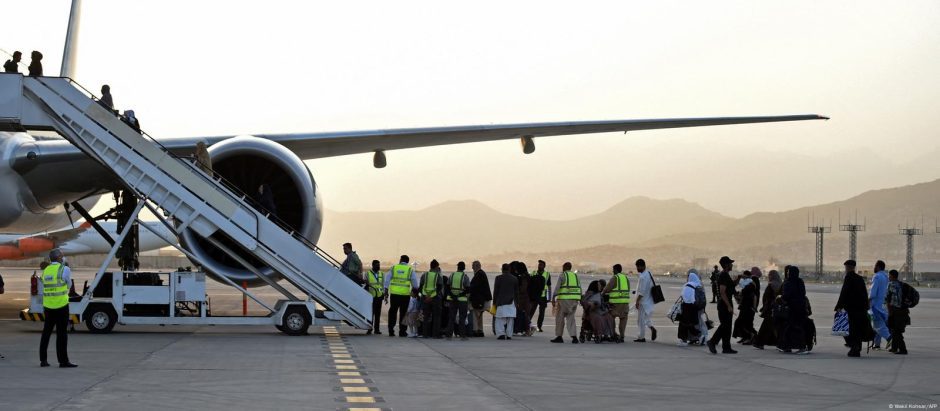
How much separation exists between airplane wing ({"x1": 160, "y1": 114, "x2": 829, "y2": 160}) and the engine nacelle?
39.6 inches

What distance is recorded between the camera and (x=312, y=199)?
19484 millimetres

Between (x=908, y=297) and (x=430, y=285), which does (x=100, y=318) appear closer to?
(x=430, y=285)

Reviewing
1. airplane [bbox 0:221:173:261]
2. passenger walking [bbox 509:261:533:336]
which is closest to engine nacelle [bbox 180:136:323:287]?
passenger walking [bbox 509:261:533:336]

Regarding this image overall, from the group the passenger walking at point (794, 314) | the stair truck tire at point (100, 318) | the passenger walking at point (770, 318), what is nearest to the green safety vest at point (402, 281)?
the stair truck tire at point (100, 318)

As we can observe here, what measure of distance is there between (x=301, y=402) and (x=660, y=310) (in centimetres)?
2246

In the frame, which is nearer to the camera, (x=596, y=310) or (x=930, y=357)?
(x=930, y=357)

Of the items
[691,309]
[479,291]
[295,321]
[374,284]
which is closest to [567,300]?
[479,291]

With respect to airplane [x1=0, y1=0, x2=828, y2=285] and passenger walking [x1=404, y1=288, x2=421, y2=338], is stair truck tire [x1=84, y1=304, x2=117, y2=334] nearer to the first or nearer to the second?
airplane [x1=0, y1=0, x2=828, y2=285]

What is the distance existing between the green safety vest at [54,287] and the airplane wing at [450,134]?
723cm

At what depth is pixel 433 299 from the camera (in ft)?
65.6

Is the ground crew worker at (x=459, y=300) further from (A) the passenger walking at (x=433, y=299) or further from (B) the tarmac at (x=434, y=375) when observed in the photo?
(B) the tarmac at (x=434, y=375)

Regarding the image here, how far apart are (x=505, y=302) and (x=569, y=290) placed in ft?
3.61

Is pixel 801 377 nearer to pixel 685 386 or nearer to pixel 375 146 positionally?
pixel 685 386

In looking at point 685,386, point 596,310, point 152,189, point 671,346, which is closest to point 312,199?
point 152,189
